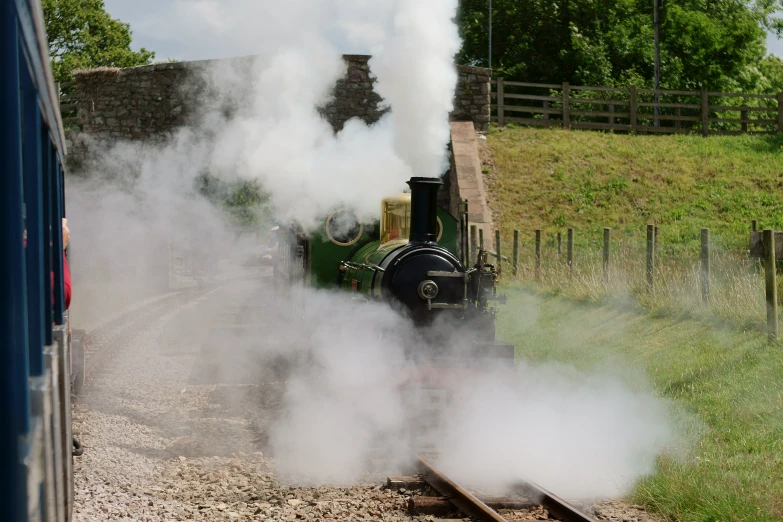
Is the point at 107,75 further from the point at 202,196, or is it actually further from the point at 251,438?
the point at 251,438

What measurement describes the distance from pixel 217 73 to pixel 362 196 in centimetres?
1270

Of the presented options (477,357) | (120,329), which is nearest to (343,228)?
(477,357)

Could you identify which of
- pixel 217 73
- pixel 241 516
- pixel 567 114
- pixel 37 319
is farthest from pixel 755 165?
pixel 37 319

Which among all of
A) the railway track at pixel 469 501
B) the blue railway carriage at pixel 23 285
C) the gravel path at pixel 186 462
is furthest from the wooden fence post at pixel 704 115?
the blue railway carriage at pixel 23 285

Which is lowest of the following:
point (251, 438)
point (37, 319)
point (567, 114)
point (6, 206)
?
point (251, 438)

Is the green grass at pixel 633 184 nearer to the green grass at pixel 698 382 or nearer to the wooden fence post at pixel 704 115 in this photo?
the wooden fence post at pixel 704 115

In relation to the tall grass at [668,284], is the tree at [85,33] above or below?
above

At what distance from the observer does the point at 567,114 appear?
1058 inches

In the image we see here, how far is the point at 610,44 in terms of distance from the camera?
38.2 metres

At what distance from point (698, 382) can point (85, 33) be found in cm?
4427

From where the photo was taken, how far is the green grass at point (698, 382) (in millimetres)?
5065

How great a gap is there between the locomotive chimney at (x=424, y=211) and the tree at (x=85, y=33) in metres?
41.0

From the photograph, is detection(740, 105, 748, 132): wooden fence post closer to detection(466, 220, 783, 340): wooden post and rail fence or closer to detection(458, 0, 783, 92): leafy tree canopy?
detection(458, 0, 783, 92): leafy tree canopy

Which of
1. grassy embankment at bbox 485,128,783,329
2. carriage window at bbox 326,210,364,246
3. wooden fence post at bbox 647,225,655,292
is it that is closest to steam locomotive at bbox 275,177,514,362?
carriage window at bbox 326,210,364,246
